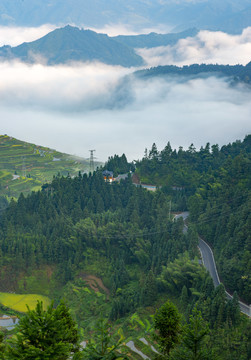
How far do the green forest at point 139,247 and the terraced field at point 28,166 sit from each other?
39.3 m

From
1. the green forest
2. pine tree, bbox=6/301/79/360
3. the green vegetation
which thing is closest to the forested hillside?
the green forest

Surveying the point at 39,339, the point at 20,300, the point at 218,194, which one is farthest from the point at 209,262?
the point at 39,339

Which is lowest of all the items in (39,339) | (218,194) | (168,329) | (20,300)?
(20,300)

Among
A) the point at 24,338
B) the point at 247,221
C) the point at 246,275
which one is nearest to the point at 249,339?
the point at 246,275

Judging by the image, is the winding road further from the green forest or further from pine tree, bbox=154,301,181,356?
pine tree, bbox=154,301,181,356

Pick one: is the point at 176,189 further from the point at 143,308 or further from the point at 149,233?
the point at 143,308

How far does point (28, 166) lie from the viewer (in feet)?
481

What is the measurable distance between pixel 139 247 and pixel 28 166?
90.2 meters

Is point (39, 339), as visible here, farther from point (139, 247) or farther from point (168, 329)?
point (139, 247)

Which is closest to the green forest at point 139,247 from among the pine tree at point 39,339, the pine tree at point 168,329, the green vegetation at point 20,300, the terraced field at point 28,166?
the green vegetation at point 20,300

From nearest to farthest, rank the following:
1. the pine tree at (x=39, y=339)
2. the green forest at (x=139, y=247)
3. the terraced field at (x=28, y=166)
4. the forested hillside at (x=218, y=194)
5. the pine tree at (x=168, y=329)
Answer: the pine tree at (x=39, y=339) → the pine tree at (x=168, y=329) → the green forest at (x=139, y=247) → the forested hillside at (x=218, y=194) → the terraced field at (x=28, y=166)

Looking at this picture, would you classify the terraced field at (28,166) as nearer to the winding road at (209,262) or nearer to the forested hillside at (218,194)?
the forested hillside at (218,194)

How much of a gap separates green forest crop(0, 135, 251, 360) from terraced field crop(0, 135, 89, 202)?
39.3m

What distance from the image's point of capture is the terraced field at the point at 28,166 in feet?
408
